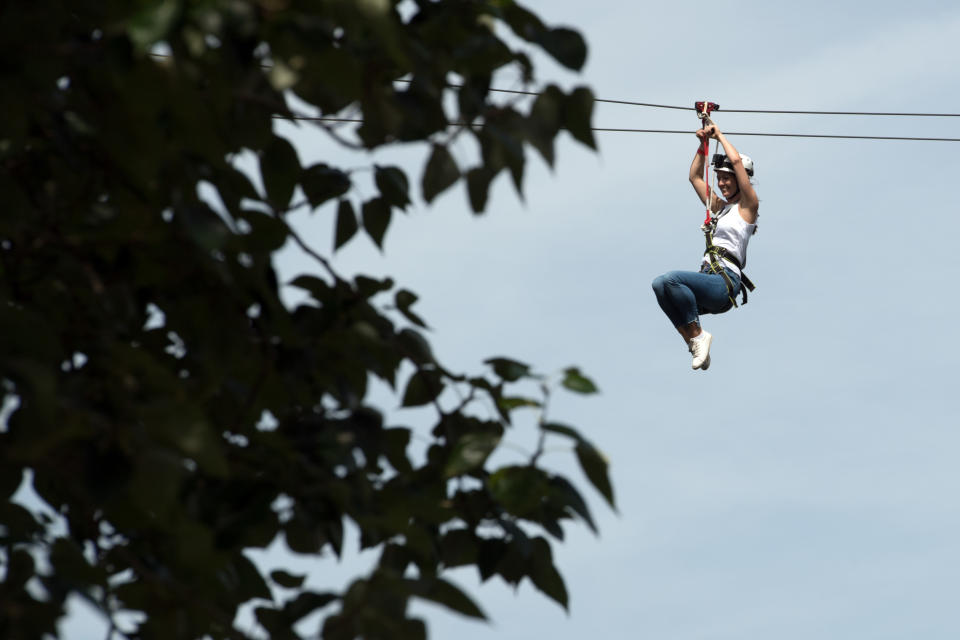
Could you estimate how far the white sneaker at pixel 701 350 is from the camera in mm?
11336

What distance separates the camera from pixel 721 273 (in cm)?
1130

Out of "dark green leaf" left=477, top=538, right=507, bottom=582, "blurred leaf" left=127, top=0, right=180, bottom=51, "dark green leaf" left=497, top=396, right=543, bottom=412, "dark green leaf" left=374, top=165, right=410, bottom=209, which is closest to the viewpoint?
"blurred leaf" left=127, top=0, right=180, bottom=51

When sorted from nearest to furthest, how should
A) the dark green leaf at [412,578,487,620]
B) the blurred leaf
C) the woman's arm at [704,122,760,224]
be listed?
the blurred leaf
the dark green leaf at [412,578,487,620]
the woman's arm at [704,122,760,224]

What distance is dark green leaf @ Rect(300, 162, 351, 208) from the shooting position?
300 centimetres

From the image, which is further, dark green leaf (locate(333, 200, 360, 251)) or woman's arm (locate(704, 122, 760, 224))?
woman's arm (locate(704, 122, 760, 224))

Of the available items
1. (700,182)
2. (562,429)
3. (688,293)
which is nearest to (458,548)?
(562,429)

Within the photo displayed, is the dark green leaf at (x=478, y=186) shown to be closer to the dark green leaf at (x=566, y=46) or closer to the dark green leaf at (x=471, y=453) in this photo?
the dark green leaf at (x=566, y=46)

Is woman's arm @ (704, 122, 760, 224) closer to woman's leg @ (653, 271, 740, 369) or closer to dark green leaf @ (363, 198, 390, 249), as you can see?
woman's leg @ (653, 271, 740, 369)

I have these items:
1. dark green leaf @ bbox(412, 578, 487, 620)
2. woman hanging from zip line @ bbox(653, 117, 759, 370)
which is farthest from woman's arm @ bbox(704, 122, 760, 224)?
dark green leaf @ bbox(412, 578, 487, 620)

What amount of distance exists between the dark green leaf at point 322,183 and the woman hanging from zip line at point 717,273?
8368mm

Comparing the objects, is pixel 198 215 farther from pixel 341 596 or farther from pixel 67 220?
pixel 341 596

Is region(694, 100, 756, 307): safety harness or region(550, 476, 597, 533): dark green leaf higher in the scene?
region(694, 100, 756, 307): safety harness

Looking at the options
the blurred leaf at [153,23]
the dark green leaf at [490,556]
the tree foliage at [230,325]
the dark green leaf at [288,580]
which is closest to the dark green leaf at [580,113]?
the tree foliage at [230,325]

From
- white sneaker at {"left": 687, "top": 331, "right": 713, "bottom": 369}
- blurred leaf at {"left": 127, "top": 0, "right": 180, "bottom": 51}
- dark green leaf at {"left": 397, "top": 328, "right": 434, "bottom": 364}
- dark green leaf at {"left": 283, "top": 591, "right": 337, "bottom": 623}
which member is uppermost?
white sneaker at {"left": 687, "top": 331, "right": 713, "bottom": 369}
